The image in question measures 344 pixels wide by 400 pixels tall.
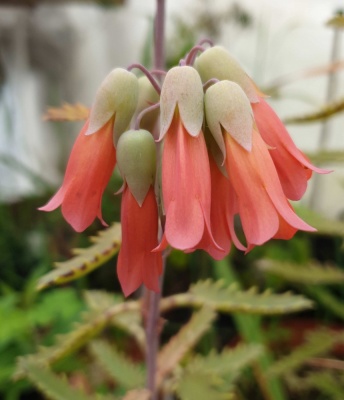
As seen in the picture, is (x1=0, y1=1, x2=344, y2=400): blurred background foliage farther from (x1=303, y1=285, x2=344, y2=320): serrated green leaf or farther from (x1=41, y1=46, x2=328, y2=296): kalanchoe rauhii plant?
(x1=41, y1=46, x2=328, y2=296): kalanchoe rauhii plant

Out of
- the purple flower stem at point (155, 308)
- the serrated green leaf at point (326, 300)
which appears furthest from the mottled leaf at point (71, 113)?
the serrated green leaf at point (326, 300)

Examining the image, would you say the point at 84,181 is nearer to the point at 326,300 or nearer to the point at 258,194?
the point at 258,194

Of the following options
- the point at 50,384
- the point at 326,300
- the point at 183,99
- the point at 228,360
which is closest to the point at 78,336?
the point at 50,384

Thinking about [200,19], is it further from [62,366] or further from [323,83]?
[62,366]

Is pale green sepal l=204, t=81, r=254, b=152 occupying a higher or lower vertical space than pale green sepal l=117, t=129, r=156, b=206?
higher

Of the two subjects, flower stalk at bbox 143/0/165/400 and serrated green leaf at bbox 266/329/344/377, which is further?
serrated green leaf at bbox 266/329/344/377

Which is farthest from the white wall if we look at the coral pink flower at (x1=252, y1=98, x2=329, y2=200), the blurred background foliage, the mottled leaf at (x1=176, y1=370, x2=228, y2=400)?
the coral pink flower at (x1=252, y1=98, x2=329, y2=200)

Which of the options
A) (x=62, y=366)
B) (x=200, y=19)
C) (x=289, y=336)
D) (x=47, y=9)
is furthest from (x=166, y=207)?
(x=47, y=9)
